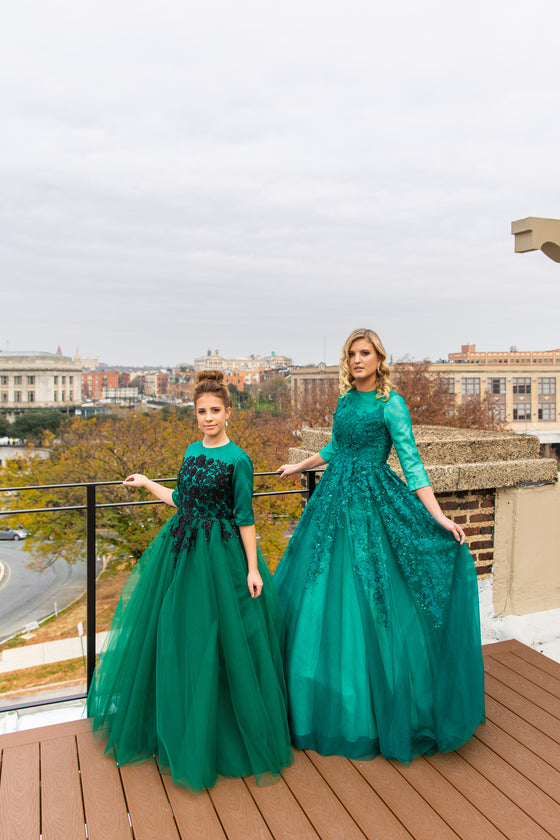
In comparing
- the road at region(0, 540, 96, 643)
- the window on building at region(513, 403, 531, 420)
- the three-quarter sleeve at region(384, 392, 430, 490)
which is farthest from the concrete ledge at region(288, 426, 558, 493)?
the window on building at region(513, 403, 531, 420)

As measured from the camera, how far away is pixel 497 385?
58469mm

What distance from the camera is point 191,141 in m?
73.8

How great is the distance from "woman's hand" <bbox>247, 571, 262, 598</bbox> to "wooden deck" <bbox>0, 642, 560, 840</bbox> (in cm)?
59

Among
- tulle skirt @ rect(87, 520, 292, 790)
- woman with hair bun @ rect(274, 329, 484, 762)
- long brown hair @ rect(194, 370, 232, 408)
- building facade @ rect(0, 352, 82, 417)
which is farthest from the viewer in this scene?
building facade @ rect(0, 352, 82, 417)

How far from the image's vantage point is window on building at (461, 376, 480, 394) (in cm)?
5731

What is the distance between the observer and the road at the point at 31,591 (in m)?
20.5

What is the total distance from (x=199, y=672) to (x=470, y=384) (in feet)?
196

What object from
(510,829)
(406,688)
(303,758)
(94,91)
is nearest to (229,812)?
(303,758)

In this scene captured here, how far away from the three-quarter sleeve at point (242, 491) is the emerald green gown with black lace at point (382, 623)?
0.30 metres

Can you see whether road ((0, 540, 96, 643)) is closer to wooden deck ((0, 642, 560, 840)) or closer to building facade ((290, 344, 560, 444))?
wooden deck ((0, 642, 560, 840))

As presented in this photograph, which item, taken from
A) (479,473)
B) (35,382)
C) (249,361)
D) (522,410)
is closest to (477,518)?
(479,473)

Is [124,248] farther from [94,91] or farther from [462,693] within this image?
[462,693]

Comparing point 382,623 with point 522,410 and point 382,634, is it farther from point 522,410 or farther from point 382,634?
point 522,410

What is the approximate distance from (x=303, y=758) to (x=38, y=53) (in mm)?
36080
